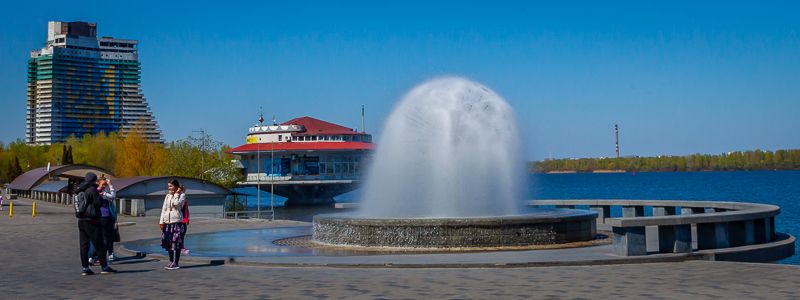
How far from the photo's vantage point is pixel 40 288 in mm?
13281

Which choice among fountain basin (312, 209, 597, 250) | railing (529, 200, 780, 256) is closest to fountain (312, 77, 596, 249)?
fountain basin (312, 209, 597, 250)

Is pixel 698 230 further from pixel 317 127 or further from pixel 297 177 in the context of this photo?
pixel 317 127

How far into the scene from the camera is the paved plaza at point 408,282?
11960 millimetres

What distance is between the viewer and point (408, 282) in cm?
1334

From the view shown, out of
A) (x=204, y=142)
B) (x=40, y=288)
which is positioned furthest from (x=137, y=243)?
(x=204, y=142)

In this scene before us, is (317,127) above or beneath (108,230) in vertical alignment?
above

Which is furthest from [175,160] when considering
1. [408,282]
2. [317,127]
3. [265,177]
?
[408,282]

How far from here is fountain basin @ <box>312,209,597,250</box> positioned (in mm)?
19438

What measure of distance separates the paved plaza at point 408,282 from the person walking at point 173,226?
0.39 metres

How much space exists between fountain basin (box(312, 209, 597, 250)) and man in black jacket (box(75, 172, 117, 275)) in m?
6.72

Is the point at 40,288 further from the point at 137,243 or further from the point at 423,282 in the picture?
the point at 137,243

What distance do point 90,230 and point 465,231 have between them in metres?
8.34

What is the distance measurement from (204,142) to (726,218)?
82623 millimetres

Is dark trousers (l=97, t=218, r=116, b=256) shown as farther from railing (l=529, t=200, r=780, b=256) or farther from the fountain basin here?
railing (l=529, t=200, r=780, b=256)
